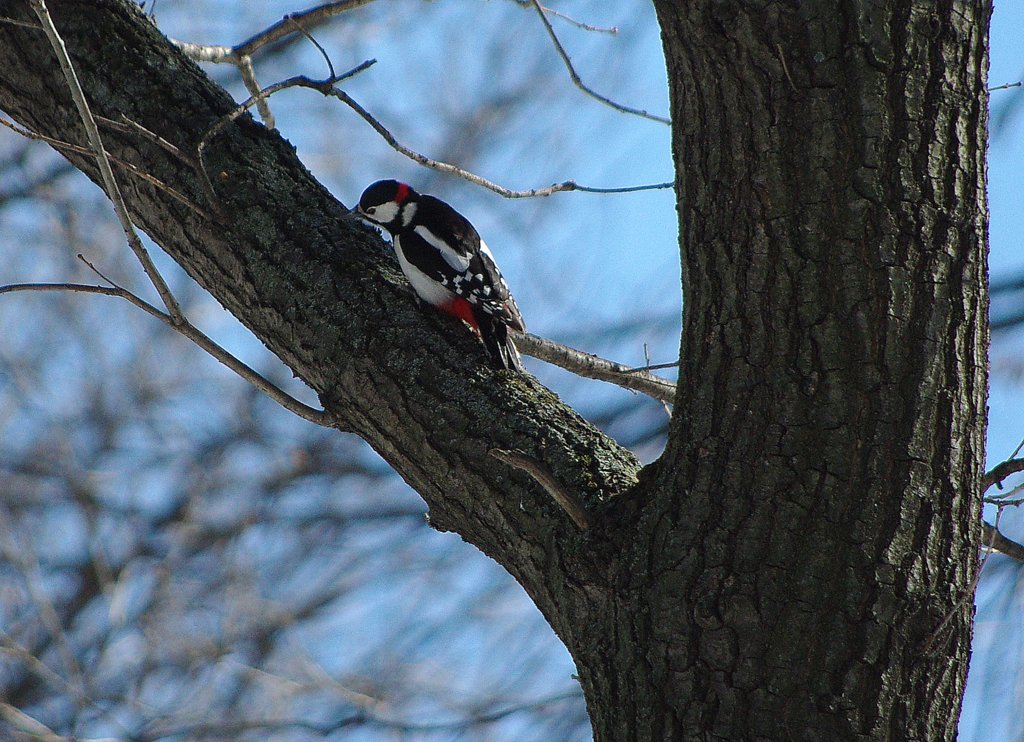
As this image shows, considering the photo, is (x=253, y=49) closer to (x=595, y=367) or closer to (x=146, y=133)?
(x=146, y=133)

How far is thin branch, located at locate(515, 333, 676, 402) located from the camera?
3.12 m

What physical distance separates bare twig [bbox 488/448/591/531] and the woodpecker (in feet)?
1.67

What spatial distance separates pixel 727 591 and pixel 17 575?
287 inches

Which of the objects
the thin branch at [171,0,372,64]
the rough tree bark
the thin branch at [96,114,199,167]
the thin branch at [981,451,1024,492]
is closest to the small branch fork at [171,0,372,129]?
the thin branch at [171,0,372,64]

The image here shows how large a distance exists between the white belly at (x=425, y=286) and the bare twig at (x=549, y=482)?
75 centimetres

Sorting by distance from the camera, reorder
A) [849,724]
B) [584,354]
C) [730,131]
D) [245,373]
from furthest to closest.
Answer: [584,354] < [245,373] < [730,131] < [849,724]

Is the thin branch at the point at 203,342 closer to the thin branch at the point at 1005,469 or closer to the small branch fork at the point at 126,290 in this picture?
the small branch fork at the point at 126,290

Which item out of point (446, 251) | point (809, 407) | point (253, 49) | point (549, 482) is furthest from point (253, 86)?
point (809, 407)

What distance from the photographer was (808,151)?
195 centimetres

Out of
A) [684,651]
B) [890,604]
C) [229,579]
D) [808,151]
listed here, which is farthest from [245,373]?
[229,579]

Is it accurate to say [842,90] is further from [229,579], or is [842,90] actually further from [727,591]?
[229,579]

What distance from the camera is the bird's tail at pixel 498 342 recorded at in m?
2.56

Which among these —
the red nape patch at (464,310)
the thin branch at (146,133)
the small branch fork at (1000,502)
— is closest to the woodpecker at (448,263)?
the red nape patch at (464,310)

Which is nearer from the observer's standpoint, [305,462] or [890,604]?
[890,604]
